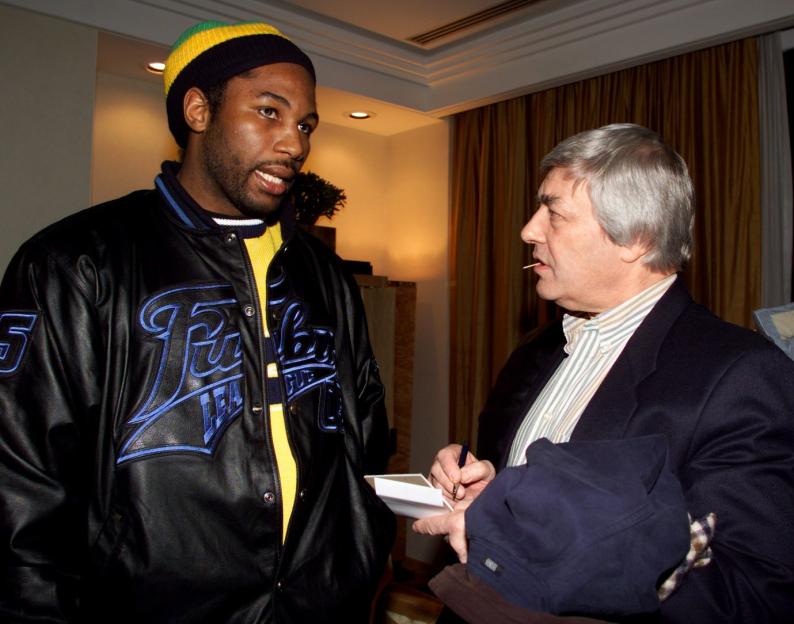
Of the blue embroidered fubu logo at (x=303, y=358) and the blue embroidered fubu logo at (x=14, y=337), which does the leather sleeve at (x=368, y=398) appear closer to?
the blue embroidered fubu logo at (x=303, y=358)

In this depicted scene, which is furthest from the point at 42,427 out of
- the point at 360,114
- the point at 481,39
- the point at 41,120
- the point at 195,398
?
the point at 360,114

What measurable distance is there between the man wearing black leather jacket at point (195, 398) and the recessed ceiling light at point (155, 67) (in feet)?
7.58

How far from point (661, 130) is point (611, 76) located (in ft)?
1.47

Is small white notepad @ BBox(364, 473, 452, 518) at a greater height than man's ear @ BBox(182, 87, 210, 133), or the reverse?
man's ear @ BBox(182, 87, 210, 133)

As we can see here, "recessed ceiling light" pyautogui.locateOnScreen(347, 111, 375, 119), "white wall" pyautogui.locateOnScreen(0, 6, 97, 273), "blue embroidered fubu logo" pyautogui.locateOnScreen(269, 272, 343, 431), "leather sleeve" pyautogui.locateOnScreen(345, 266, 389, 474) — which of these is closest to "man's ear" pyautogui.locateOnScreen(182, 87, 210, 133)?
"blue embroidered fubu logo" pyautogui.locateOnScreen(269, 272, 343, 431)

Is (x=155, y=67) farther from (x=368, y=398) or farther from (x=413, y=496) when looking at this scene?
(x=413, y=496)

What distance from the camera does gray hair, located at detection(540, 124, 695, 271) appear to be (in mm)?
1388

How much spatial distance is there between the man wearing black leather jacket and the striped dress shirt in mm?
421

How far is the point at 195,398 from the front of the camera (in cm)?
131

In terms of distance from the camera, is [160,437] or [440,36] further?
[440,36]

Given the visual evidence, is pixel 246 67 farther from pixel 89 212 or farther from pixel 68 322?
pixel 68 322

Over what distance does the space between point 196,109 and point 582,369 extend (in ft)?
3.40

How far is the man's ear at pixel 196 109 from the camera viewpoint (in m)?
1.49

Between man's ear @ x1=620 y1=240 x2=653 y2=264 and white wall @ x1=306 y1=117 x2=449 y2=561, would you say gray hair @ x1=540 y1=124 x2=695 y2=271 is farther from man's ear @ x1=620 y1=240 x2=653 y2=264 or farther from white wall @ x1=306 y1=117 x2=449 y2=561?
white wall @ x1=306 y1=117 x2=449 y2=561
